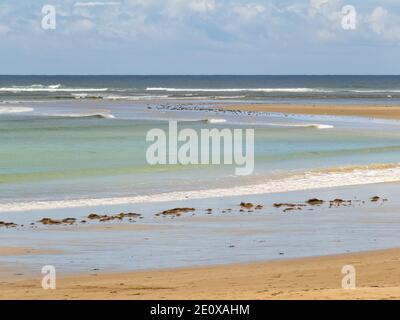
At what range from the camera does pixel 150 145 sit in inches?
1226

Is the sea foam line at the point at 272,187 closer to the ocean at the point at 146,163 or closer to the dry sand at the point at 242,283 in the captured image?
the ocean at the point at 146,163

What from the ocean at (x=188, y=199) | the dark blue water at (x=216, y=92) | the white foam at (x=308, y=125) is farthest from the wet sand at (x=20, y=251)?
the dark blue water at (x=216, y=92)

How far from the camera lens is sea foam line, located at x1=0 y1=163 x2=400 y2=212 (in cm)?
1698

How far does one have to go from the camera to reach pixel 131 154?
2777 centimetres

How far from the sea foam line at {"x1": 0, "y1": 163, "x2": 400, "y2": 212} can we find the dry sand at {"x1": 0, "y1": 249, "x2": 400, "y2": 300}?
6.02 meters

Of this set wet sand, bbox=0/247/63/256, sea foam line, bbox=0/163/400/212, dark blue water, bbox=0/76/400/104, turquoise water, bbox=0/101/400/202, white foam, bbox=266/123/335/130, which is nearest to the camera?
wet sand, bbox=0/247/63/256

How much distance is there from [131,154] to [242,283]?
57.9 feet

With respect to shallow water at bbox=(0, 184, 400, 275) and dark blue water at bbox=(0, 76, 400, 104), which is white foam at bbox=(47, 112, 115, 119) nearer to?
dark blue water at bbox=(0, 76, 400, 104)

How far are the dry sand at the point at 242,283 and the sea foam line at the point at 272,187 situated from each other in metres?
6.02

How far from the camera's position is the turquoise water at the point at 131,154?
20.1m

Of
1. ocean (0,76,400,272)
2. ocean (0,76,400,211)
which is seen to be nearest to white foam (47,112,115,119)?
ocean (0,76,400,211)

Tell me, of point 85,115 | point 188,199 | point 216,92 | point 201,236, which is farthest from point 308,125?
point 216,92

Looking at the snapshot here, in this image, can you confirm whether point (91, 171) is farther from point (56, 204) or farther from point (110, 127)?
point (110, 127)
